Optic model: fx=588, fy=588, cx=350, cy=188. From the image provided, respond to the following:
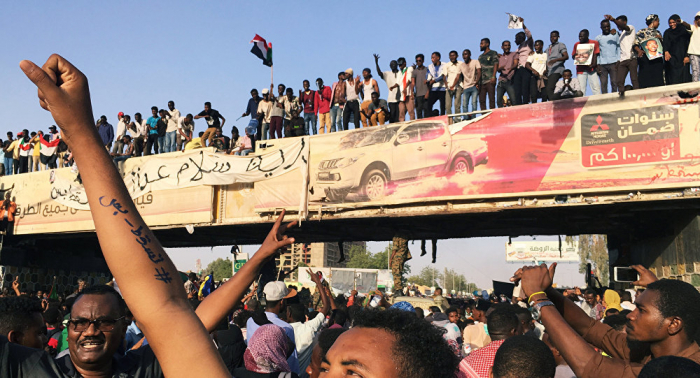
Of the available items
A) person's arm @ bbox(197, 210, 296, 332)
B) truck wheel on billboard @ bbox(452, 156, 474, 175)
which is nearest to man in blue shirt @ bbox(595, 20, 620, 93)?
truck wheel on billboard @ bbox(452, 156, 474, 175)

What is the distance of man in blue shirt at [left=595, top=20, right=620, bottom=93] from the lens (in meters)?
14.2

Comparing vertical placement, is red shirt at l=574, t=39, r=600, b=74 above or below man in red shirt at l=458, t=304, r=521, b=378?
above

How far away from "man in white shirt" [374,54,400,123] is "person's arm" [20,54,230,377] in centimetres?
1584

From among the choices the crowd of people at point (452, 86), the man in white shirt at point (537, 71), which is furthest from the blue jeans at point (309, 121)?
the man in white shirt at point (537, 71)

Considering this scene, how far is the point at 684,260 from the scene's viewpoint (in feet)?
45.0

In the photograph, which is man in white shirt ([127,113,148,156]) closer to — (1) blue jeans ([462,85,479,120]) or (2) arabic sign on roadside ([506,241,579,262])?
(1) blue jeans ([462,85,479,120])

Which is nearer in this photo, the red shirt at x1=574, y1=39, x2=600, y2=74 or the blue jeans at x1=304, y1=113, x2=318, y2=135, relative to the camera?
the red shirt at x1=574, y1=39, x2=600, y2=74

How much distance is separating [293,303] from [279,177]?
10418 mm

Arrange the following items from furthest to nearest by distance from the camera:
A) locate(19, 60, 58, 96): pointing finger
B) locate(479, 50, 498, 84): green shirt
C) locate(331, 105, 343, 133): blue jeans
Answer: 1. locate(331, 105, 343, 133): blue jeans
2. locate(479, 50, 498, 84): green shirt
3. locate(19, 60, 58, 96): pointing finger

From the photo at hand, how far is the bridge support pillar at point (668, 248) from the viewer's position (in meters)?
13.4

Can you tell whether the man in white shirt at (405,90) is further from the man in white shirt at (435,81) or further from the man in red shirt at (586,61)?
Answer: the man in red shirt at (586,61)

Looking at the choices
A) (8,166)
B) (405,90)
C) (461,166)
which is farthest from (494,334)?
(8,166)

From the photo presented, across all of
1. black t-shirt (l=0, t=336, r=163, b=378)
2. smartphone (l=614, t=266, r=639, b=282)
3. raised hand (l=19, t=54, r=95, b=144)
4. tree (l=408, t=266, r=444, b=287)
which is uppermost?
raised hand (l=19, t=54, r=95, b=144)

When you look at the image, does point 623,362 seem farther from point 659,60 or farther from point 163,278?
point 659,60
